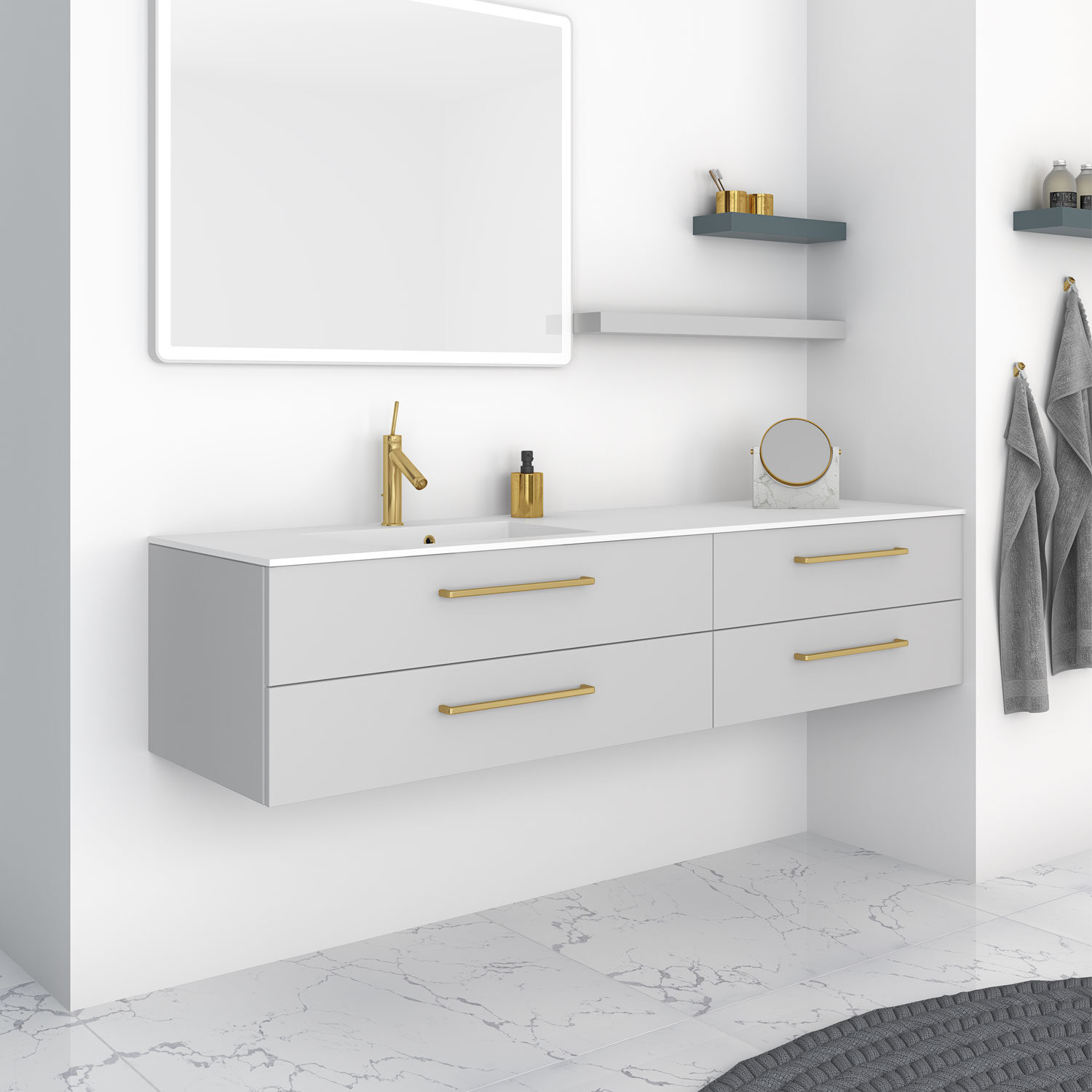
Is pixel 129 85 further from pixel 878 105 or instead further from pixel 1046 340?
pixel 1046 340

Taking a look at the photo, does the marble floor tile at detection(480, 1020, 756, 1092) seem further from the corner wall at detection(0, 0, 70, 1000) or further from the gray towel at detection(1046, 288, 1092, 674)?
the gray towel at detection(1046, 288, 1092, 674)

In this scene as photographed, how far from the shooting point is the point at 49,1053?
86.8 inches

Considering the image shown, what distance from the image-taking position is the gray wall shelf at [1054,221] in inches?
113

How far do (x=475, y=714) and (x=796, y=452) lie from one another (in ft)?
3.70

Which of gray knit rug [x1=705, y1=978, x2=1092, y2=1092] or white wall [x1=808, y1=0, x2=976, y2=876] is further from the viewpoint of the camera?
white wall [x1=808, y1=0, x2=976, y2=876]

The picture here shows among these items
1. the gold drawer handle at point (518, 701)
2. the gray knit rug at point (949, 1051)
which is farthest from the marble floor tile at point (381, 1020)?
the gold drawer handle at point (518, 701)

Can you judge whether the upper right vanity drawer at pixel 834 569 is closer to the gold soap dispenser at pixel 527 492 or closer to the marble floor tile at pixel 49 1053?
the gold soap dispenser at pixel 527 492

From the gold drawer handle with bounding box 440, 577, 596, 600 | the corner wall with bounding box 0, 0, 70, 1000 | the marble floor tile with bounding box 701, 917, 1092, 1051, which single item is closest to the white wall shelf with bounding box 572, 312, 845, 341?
the gold drawer handle with bounding box 440, 577, 596, 600

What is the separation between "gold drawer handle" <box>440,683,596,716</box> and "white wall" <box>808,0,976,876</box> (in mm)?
1104

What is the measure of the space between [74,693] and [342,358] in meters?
0.81

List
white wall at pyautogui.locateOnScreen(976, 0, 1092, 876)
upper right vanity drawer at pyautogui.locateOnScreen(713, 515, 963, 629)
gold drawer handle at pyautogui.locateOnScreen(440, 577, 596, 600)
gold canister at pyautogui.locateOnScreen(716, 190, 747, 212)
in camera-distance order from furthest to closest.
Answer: gold canister at pyautogui.locateOnScreen(716, 190, 747, 212) → white wall at pyautogui.locateOnScreen(976, 0, 1092, 876) → upper right vanity drawer at pyautogui.locateOnScreen(713, 515, 963, 629) → gold drawer handle at pyautogui.locateOnScreen(440, 577, 596, 600)

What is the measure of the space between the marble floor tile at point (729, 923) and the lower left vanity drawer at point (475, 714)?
19.0 inches

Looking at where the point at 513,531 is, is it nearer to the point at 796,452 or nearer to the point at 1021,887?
the point at 796,452

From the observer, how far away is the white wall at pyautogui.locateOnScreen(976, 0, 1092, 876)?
2934 millimetres
